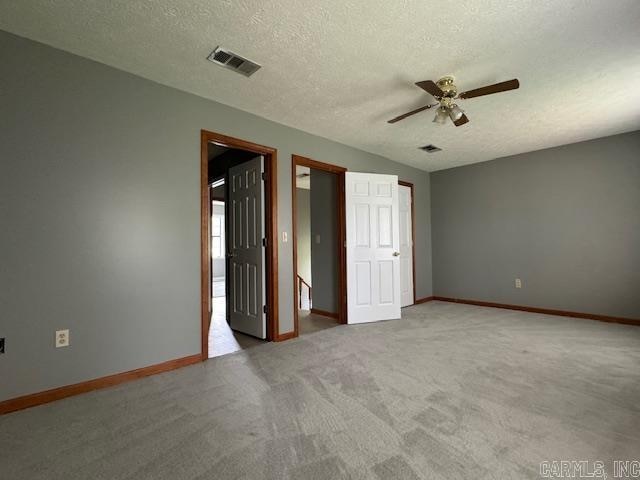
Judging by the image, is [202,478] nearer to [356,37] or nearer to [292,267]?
[292,267]

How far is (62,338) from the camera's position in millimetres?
2150

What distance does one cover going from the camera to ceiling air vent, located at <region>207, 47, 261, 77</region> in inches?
88.6

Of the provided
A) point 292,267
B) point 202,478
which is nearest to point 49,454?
point 202,478

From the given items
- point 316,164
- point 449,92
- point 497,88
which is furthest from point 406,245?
point 497,88

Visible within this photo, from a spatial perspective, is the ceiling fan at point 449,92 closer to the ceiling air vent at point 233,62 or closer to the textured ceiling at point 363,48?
the textured ceiling at point 363,48

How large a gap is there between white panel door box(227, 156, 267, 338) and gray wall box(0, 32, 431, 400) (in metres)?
0.81

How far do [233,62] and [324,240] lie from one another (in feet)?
9.27

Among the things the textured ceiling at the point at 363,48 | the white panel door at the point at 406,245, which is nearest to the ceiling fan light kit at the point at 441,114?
the textured ceiling at the point at 363,48

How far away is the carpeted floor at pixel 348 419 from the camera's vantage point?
57.2 inches

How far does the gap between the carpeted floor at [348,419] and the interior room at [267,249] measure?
0.02m

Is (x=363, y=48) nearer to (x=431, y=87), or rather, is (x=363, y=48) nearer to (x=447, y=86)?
(x=431, y=87)

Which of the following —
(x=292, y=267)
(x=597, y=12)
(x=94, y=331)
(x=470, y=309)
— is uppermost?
(x=597, y=12)

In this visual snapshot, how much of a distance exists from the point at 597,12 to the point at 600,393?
2.49 m

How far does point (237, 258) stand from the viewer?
13.0ft
